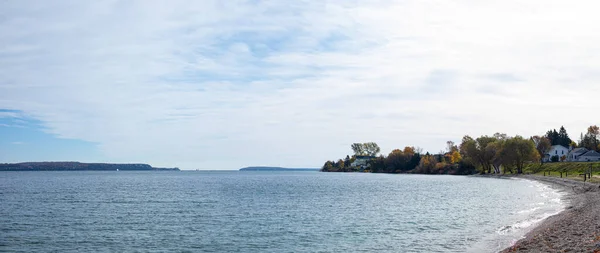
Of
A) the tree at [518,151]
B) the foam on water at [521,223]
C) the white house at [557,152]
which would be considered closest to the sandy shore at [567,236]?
the foam on water at [521,223]

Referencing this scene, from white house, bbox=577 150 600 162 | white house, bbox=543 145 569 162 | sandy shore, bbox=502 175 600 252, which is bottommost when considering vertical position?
sandy shore, bbox=502 175 600 252

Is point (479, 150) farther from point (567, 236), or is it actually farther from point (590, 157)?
point (567, 236)

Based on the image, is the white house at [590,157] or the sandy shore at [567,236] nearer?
the sandy shore at [567,236]

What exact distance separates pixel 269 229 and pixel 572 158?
163801 millimetres

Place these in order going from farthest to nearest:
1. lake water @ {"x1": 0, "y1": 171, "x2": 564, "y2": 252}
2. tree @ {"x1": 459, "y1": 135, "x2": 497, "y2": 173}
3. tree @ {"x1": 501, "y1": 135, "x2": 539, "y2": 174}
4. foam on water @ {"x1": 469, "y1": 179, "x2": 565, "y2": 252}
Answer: tree @ {"x1": 459, "y1": 135, "x2": 497, "y2": 173}
tree @ {"x1": 501, "y1": 135, "x2": 539, "y2": 174}
lake water @ {"x1": 0, "y1": 171, "x2": 564, "y2": 252}
foam on water @ {"x1": 469, "y1": 179, "x2": 565, "y2": 252}

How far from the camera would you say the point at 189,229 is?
124ft

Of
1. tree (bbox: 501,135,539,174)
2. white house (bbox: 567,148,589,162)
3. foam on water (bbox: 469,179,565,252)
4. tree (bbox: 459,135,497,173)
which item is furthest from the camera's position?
white house (bbox: 567,148,589,162)

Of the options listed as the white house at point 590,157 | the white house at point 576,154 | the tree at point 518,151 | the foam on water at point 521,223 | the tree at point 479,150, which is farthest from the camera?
the white house at point 576,154

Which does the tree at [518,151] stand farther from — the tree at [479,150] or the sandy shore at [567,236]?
the sandy shore at [567,236]

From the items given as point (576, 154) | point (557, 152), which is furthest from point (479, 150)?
point (557, 152)

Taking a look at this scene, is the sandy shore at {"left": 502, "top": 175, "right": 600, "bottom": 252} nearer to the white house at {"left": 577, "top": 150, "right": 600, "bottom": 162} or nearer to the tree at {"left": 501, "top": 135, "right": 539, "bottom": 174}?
the tree at {"left": 501, "top": 135, "right": 539, "bottom": 174}

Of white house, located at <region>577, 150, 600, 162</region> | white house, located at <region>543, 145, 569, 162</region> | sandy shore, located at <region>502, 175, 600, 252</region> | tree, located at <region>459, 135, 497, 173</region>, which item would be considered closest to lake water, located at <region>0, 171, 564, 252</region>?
sandy shore, located at <region>502, 175, 600, 252</region>

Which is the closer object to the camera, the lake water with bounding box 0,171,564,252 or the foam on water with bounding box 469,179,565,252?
the foam on water with bounding box 469,179,565,252

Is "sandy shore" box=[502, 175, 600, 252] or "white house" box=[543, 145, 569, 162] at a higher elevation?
"white house" box=[543, 145, 569, 162]
